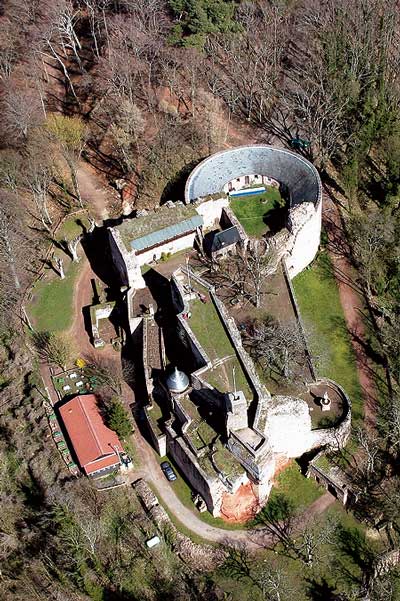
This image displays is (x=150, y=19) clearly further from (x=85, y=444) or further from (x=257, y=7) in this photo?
(x=85, y=444)

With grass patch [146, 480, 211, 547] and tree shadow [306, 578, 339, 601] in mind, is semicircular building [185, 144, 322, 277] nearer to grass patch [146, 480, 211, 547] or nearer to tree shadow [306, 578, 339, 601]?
grass patch [146, 480, 211, 547]

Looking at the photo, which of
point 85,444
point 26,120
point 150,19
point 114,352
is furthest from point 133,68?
point 85,444

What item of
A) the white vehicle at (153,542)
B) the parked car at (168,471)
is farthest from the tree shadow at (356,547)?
the white vehicle at (153,542)

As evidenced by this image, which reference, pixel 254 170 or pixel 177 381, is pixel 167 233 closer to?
pixel 254 170

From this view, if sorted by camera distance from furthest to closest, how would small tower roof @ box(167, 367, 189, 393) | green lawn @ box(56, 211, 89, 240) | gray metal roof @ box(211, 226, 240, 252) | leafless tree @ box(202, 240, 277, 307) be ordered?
green lawn @ box(56, 211, 89, 240) < gray metal roof @ box(211, 226, 240, 252) < leafless tree @ box(202, 240, 277, 307) < small tower roof @ box(167, 367, 189, 393)

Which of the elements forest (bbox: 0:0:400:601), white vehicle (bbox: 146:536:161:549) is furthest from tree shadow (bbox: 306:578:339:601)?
white vehicle (bbox: 146:536:161:549)

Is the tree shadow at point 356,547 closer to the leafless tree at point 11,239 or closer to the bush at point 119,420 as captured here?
the bush at point 119,420
